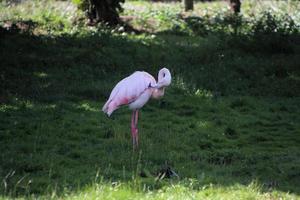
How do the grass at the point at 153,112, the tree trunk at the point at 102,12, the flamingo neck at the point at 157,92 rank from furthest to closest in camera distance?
the tree trunk at the point at 102,12 < the flamingo neck at the point at 157,92 < the grass at the point at 153,112

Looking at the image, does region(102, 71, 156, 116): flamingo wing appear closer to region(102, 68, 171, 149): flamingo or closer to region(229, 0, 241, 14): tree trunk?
region(102, 68, 171, 149): flamingo

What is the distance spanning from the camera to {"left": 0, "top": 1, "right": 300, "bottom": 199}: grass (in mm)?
7703

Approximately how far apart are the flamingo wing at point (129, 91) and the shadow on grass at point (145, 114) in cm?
69

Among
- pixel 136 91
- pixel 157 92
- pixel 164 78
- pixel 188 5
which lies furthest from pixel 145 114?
pixel 188 5

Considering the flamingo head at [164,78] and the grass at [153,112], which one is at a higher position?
the flamingo head at [164,78]

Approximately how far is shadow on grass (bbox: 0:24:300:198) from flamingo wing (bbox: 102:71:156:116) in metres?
0.69

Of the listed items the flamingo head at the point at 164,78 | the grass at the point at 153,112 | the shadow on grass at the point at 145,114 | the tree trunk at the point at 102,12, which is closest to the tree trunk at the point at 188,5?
the grass at the point at 153,112

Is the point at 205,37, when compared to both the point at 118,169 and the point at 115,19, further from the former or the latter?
the point at 118,169

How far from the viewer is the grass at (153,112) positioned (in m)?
7.70

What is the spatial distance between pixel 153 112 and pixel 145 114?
23 centimetres

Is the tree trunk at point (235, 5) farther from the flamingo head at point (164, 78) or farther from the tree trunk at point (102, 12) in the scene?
the flamingo head at point (164, 78)

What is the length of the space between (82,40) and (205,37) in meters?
3.89

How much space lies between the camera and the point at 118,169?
841 centimetres

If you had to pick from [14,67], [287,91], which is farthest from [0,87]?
[287,91]
